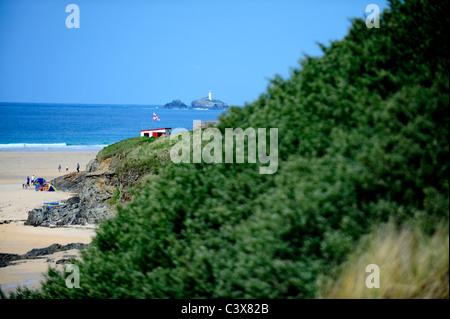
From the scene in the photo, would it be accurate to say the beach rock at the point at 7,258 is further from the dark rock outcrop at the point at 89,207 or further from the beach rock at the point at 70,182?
the beach rock at the point at 70,182

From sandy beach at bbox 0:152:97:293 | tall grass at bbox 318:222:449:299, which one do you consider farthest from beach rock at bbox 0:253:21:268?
tall grass at bbox 318:222:449:299

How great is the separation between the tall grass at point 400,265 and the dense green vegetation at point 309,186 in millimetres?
121

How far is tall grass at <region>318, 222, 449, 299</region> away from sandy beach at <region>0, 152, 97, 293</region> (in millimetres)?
4693

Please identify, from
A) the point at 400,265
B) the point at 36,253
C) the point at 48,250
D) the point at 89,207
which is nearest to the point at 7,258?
the point at 36,253

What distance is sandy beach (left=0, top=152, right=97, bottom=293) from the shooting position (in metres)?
19.9

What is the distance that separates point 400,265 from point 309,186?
1156 millimetres

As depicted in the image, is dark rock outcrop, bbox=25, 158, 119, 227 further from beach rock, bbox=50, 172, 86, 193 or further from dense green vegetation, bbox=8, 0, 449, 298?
dense green vegetation, bbox=8, 0, 449, 298

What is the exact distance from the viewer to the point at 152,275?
5438 mm

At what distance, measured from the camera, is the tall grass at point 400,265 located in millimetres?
4230

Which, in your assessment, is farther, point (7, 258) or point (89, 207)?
point (89, 207)

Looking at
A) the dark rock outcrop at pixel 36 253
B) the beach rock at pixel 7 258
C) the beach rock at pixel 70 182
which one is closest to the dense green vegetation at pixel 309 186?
the dark rock outcrop at pixel 36 253

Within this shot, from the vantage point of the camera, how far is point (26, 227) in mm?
30391

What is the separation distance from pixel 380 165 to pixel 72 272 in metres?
4.67

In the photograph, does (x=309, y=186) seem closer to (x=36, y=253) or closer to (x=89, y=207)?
(x=36, y=253)
